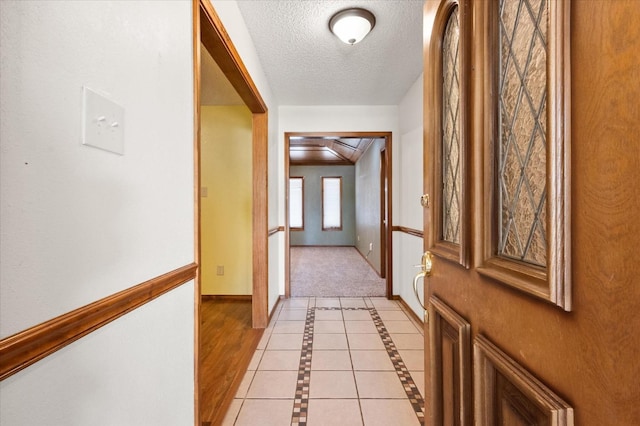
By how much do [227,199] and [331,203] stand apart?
5185 mm

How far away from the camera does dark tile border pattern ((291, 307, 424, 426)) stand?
1.56 metres

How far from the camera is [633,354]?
382 mm

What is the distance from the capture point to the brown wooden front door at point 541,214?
0.40m

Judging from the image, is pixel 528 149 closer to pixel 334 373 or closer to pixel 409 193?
pixel 334 373

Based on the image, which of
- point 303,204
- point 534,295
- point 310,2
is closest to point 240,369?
point 534,295

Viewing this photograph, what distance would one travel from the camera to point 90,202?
2.04 feet

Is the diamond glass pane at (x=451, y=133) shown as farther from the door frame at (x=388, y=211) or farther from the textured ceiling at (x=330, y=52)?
the door frame at (x=388, y=211)

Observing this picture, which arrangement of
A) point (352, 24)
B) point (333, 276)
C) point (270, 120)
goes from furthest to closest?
point (333, 276) → point (270, 120) → point (352, 24)

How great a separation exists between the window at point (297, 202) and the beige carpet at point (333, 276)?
1474 mm

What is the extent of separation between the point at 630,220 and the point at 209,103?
3637 mm

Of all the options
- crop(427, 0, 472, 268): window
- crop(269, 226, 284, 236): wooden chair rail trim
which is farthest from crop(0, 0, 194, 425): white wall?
crop(269, 226, 284, 236): wooden chair rail trim

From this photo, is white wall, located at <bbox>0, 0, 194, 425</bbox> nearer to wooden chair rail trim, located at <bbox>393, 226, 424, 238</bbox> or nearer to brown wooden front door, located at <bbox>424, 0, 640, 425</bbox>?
brown wooden front door, located at <bbox>424, 0, 640, 425</bbox>

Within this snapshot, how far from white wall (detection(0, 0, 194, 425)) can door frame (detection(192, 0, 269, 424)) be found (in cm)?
13

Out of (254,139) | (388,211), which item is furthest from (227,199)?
(388,211)
